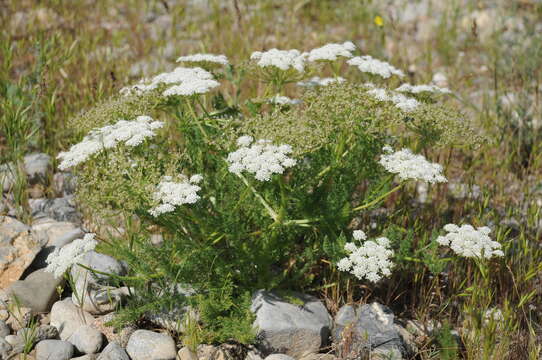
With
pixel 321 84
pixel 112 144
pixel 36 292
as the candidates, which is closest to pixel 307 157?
pixel 321 84

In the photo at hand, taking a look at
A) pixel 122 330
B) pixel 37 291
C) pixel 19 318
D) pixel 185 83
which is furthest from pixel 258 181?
pixel 19 318

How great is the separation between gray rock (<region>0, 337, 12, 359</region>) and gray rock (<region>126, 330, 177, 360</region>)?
2.19ft

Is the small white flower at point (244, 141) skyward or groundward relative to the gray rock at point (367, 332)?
skyward

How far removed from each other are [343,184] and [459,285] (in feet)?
3.99

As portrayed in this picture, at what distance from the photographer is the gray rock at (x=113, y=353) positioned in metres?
3.13

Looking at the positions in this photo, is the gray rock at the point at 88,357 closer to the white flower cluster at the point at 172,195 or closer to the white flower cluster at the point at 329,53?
the white flower cluster at the point at 172,195

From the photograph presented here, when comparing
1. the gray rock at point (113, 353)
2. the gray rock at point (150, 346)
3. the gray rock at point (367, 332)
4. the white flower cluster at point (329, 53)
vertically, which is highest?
the white flower cluster at point (329, 53)

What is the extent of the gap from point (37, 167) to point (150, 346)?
2.53 metres

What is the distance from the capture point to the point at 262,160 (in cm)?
293

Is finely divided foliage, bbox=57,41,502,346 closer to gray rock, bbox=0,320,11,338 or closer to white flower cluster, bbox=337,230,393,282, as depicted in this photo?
white flower cluster, bbox=337,230,393,282

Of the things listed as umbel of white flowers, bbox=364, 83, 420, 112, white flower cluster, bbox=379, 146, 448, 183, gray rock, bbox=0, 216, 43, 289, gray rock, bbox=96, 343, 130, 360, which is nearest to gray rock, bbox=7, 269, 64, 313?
gray rock, bbox=0, 216, 43, 289

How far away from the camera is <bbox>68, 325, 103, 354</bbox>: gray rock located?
10.7 feet

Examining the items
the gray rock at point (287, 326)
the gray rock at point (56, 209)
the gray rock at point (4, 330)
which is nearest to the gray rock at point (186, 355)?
the gray rock at point (287, 326)

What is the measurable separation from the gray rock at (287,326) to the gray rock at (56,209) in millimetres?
2009
